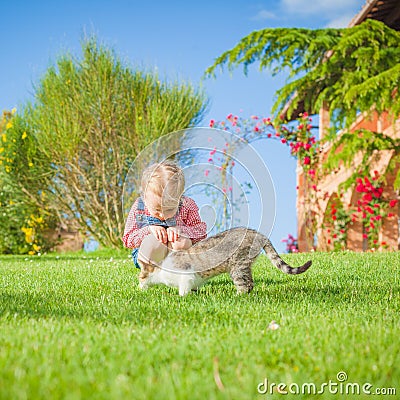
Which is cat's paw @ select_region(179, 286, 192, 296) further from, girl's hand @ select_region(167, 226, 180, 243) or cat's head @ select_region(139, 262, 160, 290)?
girl's hand @ select_region(167, 226, 180, 243)

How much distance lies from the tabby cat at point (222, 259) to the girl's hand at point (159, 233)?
0.52 ft

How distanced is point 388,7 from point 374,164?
4.18 meters

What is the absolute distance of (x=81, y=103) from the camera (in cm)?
1548

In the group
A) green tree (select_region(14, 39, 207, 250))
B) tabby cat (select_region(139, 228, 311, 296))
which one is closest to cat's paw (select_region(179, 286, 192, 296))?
tabby cat (select_region(139, 228, 311, 296))

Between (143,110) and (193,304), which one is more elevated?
(143,110)

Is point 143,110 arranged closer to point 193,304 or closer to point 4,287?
point 4,287

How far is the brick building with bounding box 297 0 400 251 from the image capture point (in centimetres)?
1387

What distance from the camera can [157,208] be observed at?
165 inches

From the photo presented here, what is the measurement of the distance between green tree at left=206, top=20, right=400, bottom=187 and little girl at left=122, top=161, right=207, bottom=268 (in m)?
7.23

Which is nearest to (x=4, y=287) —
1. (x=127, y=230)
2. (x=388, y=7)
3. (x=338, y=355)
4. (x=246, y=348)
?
(x=127, y=230)

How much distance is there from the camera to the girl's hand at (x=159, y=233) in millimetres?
4031

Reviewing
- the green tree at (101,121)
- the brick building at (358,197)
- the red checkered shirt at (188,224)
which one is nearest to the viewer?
the red checkered shirt at (188,224)
